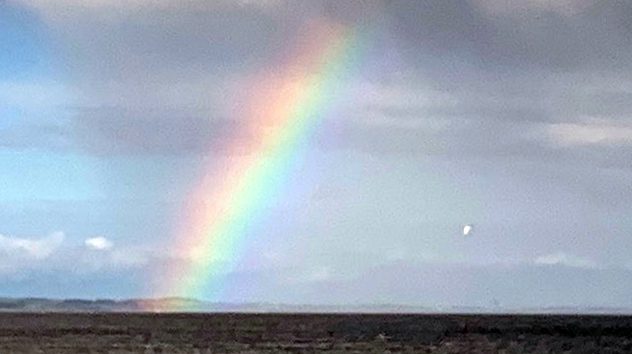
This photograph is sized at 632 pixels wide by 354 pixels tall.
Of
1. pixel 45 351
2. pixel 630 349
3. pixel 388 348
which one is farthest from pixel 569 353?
pixel 45 351

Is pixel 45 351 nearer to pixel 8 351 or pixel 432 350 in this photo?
pixel 8 351

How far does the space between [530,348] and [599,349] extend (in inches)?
158

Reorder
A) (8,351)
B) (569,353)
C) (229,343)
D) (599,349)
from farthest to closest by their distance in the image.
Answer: (229,343), (599,349), (569,353), (8,351)

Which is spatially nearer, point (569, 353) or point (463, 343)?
point (569, 353)

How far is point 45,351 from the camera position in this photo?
85.4m

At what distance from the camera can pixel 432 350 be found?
290 feet

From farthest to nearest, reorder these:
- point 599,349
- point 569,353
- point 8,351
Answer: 1. point 599,349
2. point 569,353
3. point 8,351

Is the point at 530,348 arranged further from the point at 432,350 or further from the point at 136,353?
the point at 136,353

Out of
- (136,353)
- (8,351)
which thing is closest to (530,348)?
(136,353)

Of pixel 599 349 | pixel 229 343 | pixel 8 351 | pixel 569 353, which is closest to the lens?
pixel 8 351

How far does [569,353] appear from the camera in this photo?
289ft

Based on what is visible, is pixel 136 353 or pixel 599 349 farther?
pixel 599 349

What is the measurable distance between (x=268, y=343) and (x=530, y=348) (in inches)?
651

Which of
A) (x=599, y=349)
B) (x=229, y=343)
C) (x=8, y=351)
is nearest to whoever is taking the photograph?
(x=8, y=351)
